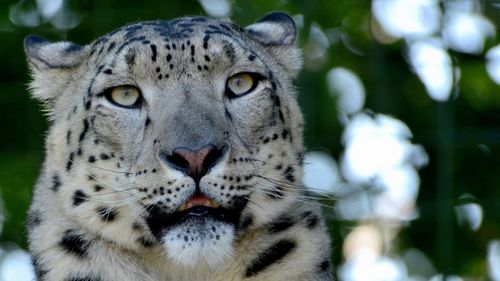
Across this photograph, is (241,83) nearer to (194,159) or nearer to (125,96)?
(125,96)

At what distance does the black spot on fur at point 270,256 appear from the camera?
4.21 m

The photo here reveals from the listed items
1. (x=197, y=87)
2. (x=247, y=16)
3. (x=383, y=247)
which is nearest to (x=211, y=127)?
(x=197, y=87)

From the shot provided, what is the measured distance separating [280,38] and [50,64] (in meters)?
0.95

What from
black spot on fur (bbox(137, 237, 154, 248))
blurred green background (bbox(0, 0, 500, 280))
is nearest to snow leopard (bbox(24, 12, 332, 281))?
black spot on fur (bbox(137, 237, 154, 248))

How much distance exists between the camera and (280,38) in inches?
192

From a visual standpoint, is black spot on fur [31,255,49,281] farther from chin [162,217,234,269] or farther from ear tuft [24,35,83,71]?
ear tuft [24,35,83,71]

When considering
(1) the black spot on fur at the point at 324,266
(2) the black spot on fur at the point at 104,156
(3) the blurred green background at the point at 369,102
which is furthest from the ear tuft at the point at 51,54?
(3) the blurred green background at the point at 369,102

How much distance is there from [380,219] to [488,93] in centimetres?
110

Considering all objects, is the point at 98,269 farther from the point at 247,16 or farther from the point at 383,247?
the point at 247,16

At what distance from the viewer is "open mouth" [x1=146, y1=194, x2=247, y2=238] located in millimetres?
3873

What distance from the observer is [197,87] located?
13.9ft

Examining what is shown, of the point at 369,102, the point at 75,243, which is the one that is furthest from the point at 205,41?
the point at 369,102

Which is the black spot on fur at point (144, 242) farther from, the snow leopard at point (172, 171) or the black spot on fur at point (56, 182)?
the black spot on fur at point (56, 182)

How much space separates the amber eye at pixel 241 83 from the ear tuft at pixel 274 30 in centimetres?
39
